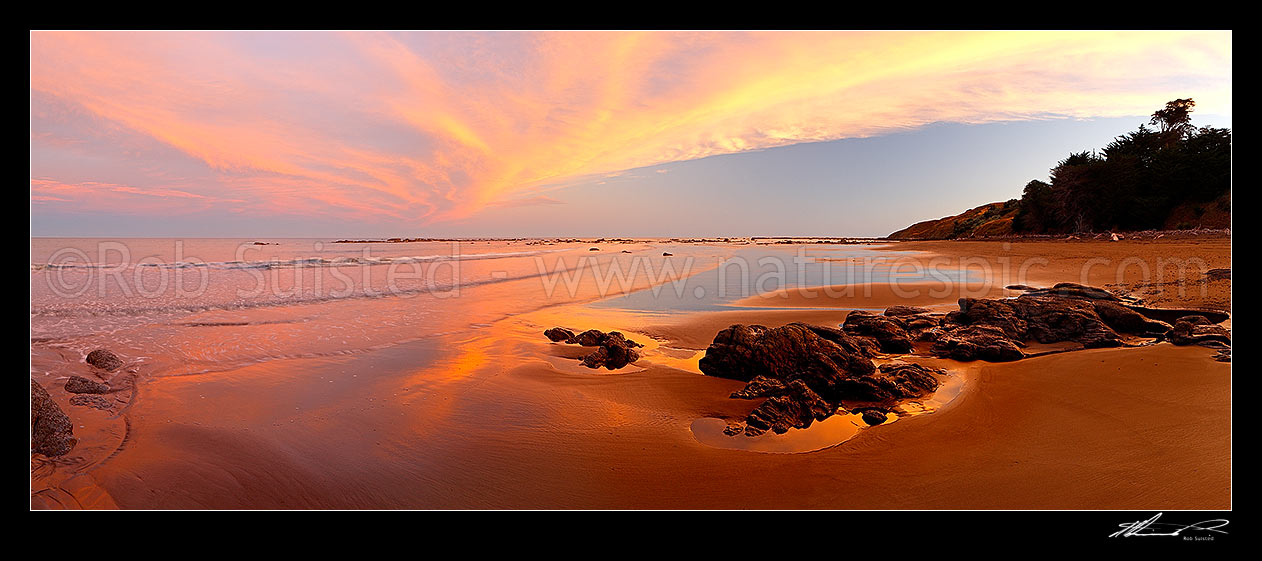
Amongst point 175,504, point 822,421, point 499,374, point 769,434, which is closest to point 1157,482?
point 822,421

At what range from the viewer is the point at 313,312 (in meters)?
12.1

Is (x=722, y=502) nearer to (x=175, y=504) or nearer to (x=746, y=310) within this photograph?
(x=175, y=504)

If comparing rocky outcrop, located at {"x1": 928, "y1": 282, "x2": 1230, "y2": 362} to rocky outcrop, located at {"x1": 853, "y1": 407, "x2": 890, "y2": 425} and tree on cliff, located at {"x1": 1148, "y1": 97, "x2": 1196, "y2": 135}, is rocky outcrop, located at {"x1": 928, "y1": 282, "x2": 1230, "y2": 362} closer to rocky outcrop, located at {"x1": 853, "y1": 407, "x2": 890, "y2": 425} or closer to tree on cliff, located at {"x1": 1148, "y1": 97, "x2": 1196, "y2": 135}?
rocky outcrop, located at {"x1": 853, "y1": 407, "x2": 890, "y2": 425}

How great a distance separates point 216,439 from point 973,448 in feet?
23.5

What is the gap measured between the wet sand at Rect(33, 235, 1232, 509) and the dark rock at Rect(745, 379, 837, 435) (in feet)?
1.29

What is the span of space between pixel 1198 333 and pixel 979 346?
3360mm

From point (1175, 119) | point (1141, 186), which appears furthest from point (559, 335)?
point (1175, 119)

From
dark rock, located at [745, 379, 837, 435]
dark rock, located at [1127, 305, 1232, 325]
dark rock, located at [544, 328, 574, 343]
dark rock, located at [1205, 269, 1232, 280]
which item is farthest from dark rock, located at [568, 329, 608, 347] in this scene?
dark rock, located at [1205, 269, 1232, 280]

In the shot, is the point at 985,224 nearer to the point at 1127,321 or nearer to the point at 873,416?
the point at 1127,321

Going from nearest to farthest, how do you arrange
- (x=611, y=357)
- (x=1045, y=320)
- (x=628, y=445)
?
(x=628, y=445), (x=611, y=357), (x=1045, y=320)

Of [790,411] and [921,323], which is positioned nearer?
[790,411]

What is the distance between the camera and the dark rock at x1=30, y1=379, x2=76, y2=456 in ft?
13.5

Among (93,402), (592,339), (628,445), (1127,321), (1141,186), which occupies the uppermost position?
(1141,186)

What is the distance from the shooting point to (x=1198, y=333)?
704 cm
